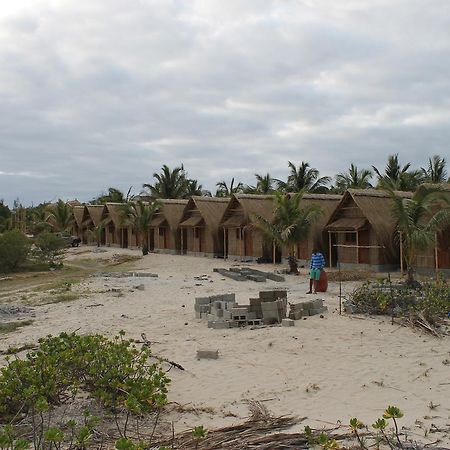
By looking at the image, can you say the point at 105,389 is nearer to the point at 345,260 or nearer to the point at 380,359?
the point at 380,359

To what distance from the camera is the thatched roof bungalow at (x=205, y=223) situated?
1119 inches

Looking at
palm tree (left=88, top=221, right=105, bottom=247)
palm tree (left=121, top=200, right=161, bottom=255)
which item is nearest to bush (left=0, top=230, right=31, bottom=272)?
palm tree (left=121, top=200, right=161, bottom=255)

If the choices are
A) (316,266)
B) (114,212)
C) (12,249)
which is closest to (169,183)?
(114,212)

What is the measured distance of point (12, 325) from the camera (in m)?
11.4

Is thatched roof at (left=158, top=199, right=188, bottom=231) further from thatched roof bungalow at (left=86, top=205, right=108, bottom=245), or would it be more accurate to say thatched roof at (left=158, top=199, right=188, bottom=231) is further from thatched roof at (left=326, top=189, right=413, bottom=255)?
thatched roof at (left=326, top=189, right=413, bottom=255)

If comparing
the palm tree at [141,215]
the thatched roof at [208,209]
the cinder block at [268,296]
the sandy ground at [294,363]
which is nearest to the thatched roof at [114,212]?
the palm tree at [141,215]

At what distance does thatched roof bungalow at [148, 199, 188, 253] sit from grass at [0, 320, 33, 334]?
63.1 ft

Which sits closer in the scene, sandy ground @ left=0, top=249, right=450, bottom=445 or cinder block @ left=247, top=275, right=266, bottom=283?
sandy ground @ left=0, top=249, right=450, bottom=445

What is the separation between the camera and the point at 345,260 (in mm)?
21406

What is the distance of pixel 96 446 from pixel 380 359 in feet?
15.0

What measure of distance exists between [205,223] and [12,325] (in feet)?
58.4

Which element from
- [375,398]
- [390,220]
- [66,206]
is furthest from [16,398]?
[66,206]

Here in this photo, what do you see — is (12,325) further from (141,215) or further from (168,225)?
(168,225)

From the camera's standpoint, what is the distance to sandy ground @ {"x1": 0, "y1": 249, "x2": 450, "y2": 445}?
628 centimetres
